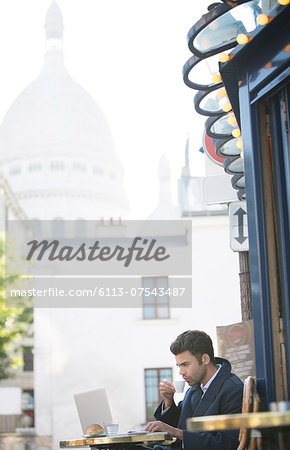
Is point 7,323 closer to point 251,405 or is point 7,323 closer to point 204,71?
point 204,71

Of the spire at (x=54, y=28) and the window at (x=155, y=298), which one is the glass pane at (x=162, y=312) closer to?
the window at (x=155, y=298)

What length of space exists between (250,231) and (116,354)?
2318cm

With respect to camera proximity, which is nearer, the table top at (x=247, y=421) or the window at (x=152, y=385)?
the table top at (x=247, y=421)


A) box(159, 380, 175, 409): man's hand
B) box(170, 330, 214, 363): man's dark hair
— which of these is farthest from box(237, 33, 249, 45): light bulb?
box(159, 380, 175, 409): man's hand

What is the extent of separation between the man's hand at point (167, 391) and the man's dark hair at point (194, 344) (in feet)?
1.73

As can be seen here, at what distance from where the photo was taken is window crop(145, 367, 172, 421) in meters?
26.1

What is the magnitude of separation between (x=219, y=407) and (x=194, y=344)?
40 cm

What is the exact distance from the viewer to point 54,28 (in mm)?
102875

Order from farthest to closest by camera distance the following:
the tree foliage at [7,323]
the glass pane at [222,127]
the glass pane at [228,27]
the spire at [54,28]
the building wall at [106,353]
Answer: the spire at [54,28] < the building wall at [106,353] < the tree foliage at [7,323] < the glass pane at [222,127] < the glass pane at [228,27]

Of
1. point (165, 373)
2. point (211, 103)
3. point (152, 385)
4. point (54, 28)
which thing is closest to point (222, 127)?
point (211, 103)

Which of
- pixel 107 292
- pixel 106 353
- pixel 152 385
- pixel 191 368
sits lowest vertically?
pixel 191 368

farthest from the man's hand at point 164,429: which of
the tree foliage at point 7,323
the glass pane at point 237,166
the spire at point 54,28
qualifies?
the spire at point 54,28

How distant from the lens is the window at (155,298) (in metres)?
26.5

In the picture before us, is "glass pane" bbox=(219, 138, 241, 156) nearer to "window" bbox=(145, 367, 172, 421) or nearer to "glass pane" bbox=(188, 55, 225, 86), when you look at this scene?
"glass pane" bbox=(188, 55, 225, 86)
